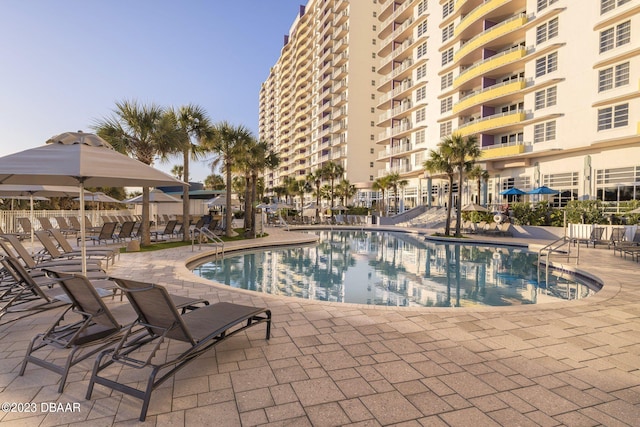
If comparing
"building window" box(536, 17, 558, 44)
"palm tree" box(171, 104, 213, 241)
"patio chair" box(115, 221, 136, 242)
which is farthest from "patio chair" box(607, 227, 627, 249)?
"patio chair" box(115, 221, 136, 242)

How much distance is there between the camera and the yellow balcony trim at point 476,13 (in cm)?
2681

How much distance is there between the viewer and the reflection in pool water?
27.6 ft

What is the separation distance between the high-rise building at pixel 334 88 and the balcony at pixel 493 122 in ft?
57.6

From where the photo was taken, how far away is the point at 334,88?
56312 mm

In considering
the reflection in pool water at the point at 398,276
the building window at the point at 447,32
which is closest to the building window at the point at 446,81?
the building window at the point at 447,32

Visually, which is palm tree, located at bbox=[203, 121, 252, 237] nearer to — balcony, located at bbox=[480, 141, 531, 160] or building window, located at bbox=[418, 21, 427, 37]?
balcony, located at bbox=[480, 141, 531, 160]

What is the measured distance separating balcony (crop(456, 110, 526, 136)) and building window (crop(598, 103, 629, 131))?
5053 mm

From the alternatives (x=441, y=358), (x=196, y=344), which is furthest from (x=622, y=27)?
(x=196, y=344)

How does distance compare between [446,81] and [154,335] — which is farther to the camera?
[446,81]

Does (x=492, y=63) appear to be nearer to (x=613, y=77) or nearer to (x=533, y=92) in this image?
(x=533, y=92)

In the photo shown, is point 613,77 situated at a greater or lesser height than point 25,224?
greater

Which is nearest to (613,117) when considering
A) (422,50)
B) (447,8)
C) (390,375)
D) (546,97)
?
(546,97)

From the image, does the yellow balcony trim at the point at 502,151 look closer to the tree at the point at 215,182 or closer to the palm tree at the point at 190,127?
the palm tree at the point at 190,127

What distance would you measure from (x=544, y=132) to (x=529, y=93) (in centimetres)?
345
